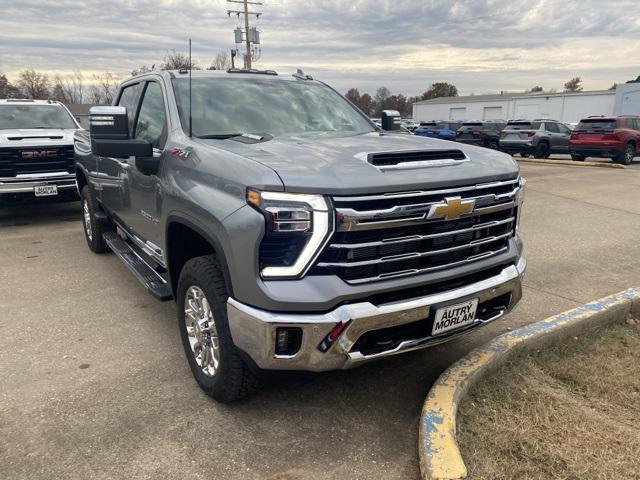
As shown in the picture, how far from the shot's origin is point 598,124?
59.4ft

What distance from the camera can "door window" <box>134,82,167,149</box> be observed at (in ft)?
12.9

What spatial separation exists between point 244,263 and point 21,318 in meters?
2.96

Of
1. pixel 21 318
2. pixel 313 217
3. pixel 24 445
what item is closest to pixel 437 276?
pixel 313 217

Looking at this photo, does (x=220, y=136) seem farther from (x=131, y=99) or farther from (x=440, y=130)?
(x=440, y=130)

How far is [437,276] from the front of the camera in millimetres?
2846

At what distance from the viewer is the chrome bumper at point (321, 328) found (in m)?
2.52

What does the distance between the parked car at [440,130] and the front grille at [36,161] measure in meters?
20.0

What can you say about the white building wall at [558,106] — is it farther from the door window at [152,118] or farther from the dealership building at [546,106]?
the door window at [152,118]

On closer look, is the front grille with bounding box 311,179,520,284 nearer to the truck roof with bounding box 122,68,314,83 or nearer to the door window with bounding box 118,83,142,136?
the truck roof with bounding box 122,68,314,83

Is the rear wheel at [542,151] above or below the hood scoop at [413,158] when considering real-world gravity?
below

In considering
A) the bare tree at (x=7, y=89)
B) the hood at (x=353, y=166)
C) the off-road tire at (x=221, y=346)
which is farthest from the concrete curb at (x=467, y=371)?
the bare tree at (x=7, y=89)

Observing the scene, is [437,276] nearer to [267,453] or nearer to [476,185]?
[476,185]

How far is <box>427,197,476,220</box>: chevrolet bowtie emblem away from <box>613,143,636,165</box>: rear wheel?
17.6 metres

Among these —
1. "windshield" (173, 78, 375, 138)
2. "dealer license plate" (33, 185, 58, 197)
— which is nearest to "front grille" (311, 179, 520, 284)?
"windshield" (173, 78, 375, 138)
